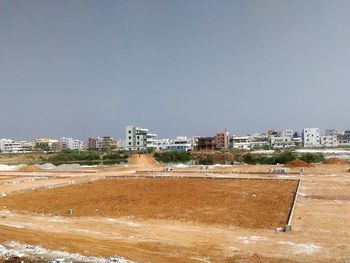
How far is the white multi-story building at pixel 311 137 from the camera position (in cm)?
16569

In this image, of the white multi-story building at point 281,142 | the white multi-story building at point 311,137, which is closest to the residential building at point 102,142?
the white multi-story building at point 281,142

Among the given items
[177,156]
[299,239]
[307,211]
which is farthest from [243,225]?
[177,156]

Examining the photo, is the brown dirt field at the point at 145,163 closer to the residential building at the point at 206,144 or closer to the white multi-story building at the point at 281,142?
the residential building at the point at 206,144

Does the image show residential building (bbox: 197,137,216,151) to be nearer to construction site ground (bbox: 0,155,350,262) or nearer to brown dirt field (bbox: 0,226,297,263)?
construction site ground (bbox: 0,155,350,262)

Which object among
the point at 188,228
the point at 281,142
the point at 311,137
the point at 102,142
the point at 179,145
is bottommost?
the point at 188,228

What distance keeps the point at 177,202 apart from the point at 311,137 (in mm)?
156360

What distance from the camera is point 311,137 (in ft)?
548

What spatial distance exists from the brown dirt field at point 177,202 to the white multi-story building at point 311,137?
142m

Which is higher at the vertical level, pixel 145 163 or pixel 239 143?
pixel 239 143

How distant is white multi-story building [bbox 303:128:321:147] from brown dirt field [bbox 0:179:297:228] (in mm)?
142110

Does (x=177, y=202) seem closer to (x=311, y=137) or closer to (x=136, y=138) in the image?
(x=136, y=138)

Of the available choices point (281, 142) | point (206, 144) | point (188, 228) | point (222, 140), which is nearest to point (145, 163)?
point (188, 228)

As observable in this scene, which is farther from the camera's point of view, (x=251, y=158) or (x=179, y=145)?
(x=179, y=145)

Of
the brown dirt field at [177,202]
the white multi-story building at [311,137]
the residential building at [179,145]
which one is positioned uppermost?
the white multi-story building at [311,137]
